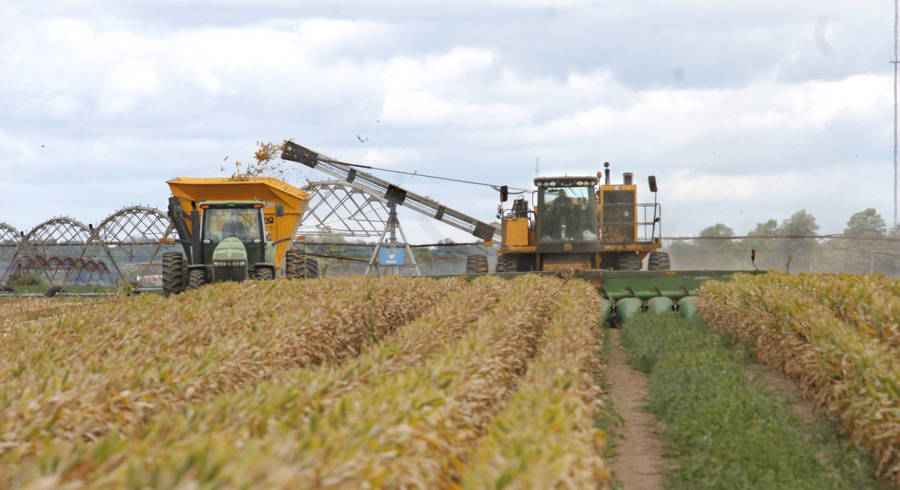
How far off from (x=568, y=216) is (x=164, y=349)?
49.8ft

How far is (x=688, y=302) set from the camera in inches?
711

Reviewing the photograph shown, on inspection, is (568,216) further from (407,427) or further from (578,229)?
(407,427)

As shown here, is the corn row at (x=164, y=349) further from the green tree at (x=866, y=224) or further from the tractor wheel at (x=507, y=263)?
the green tree at (x=866, y=224)

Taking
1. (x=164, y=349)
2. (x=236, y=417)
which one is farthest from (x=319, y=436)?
(x=164, y=349)

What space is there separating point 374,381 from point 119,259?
32.6m

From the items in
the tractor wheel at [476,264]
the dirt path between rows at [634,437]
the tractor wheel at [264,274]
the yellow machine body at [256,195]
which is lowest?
the dirt path between rows at [634,437]

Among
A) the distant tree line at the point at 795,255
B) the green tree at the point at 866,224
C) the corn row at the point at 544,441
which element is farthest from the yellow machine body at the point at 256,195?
the green tree at the point at 866,224

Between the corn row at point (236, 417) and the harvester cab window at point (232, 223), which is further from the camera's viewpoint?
the harvester cab window at point (232, 223)

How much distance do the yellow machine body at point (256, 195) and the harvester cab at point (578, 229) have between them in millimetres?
5540

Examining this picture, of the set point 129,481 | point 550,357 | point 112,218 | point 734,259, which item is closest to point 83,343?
point 550,357

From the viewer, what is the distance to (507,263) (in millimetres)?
23328

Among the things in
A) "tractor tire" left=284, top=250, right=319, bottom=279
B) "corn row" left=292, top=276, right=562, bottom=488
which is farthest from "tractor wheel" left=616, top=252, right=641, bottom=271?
"corn row" left=292, top=276, right=562, bottom=488

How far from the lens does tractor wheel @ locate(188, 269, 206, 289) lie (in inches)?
682

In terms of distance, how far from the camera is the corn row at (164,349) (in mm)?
5477
